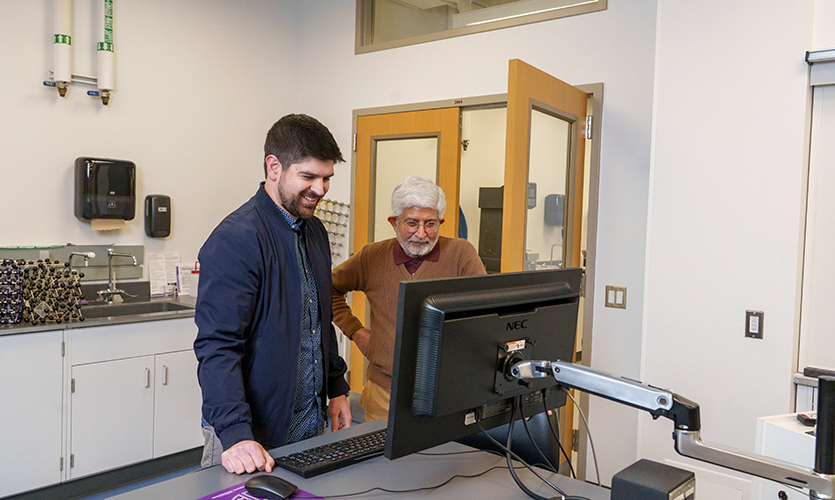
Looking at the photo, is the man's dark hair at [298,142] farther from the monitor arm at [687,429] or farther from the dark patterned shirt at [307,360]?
the monitor arm at [687,429]

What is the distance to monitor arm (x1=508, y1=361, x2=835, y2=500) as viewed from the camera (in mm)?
851

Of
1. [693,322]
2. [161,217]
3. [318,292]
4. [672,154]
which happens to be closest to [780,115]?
[672,154]

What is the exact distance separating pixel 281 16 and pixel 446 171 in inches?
75.4

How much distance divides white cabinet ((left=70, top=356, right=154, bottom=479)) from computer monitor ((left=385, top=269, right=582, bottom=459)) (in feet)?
8.25

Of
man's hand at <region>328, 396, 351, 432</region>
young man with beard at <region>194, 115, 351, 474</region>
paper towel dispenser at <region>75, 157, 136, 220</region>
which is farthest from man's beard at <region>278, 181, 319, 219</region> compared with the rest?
paper towel dispenser at <region>75, 157, 136, 220</region>

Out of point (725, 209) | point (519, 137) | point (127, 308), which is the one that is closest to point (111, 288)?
point (127, 308)

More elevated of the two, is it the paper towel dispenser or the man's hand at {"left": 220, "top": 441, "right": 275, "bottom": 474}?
the paper towel dispenser

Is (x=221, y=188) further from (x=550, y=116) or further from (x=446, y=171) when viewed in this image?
(x=550, y=116)

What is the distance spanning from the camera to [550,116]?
2.82 m

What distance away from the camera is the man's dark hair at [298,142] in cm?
166

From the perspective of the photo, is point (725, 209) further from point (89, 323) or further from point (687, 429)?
point (89, 323)

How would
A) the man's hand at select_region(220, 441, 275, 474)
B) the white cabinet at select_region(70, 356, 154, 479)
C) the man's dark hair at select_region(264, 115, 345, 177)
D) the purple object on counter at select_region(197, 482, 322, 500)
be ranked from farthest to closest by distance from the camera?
the white cabinet at select_region(70, 356, 154, 479) < the man's dark hair at select_region(264, 115, 345, 177) < the man's hand at select_region(220, 441, 275, 474) < the purple object on counter at select_region(197, 482, 322, 500)

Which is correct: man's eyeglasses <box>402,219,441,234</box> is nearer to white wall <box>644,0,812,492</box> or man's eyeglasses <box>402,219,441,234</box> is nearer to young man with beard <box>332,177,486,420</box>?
young man with beard <box>332,177,486,420</box>

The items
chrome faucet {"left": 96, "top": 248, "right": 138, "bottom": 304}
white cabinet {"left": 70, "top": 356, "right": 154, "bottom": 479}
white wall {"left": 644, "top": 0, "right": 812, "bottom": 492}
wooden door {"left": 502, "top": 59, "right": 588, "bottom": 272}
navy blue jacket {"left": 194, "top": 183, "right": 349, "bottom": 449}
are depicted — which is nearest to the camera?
navy blue jacket {"left": 194, "top": 183, "right": 349, "bottom": 449}
